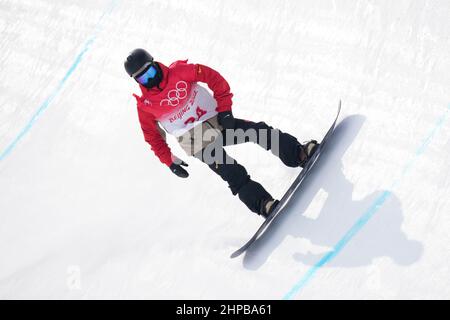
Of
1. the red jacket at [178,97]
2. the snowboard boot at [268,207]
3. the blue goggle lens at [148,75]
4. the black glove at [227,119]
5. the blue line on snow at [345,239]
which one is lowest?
the blue line on snow at [345,239]

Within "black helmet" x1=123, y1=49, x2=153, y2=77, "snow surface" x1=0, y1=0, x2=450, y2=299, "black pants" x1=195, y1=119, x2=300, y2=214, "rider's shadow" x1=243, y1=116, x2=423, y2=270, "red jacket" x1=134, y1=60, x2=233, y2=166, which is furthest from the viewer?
"black pants" x1=195, y1=119, x2=300, y2=214

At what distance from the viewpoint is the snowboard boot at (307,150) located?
4.17 m

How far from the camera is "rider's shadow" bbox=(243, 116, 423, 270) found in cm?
352

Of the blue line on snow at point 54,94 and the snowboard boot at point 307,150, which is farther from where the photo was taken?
the blue line on snow at point 54,94

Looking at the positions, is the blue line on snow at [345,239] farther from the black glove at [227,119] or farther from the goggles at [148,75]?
the goggles at [148,75]

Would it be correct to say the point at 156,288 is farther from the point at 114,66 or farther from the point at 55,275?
the point at 114,66

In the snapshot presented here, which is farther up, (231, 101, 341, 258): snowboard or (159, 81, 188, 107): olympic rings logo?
(159, 81, 188, 107): olympic rings logo

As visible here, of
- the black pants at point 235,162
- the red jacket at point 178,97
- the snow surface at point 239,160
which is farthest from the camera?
the black pants at point 235,162

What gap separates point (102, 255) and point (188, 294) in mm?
1217

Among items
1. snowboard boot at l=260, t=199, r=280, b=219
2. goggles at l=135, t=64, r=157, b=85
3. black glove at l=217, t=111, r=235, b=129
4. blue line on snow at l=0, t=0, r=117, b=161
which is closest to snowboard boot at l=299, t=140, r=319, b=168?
snowboard boot at l=260, t=199, r=280, b=219

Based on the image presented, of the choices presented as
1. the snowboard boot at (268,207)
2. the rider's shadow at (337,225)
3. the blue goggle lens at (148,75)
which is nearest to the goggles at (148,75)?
the blue goggle lens at (148,75)

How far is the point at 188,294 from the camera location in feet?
13.4

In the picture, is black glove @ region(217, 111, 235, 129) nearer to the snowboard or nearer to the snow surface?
the snowboard

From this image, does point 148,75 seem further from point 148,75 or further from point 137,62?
point 137,62
